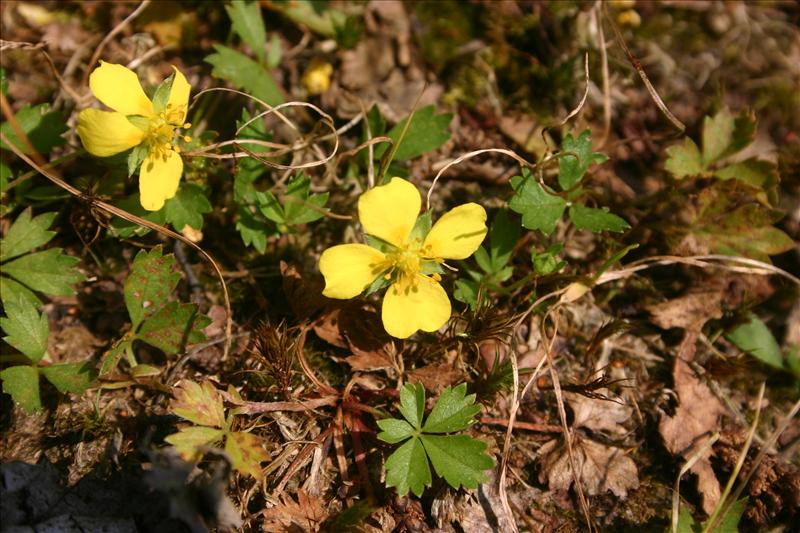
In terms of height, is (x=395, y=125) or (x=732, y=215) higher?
(x=395, y=125)

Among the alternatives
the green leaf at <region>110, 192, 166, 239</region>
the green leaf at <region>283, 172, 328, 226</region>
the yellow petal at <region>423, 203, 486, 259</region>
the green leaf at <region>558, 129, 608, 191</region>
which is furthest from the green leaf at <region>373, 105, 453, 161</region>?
the green leaf at <region>110, 192, 166, 239</region>

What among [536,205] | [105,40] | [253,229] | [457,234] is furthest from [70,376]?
[536,205]

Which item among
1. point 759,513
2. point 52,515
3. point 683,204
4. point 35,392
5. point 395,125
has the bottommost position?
point 759,513

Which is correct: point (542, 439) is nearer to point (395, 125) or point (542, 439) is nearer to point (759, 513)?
point (759, 513)

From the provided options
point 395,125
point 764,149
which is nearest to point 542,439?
point 395,125

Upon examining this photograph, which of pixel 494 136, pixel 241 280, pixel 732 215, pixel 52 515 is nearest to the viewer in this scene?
pixel 52 515

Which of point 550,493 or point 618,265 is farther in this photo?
point 618,265

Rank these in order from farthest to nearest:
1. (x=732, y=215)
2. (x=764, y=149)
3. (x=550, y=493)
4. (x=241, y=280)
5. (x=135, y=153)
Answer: (x=764, y=149) < (x=732, y=215) < (x=241, y=280) < (x=550, y=493) < (x=135, y=153)

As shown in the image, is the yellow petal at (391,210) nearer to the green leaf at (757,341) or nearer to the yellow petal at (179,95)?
the yellow petal at (179,95)
